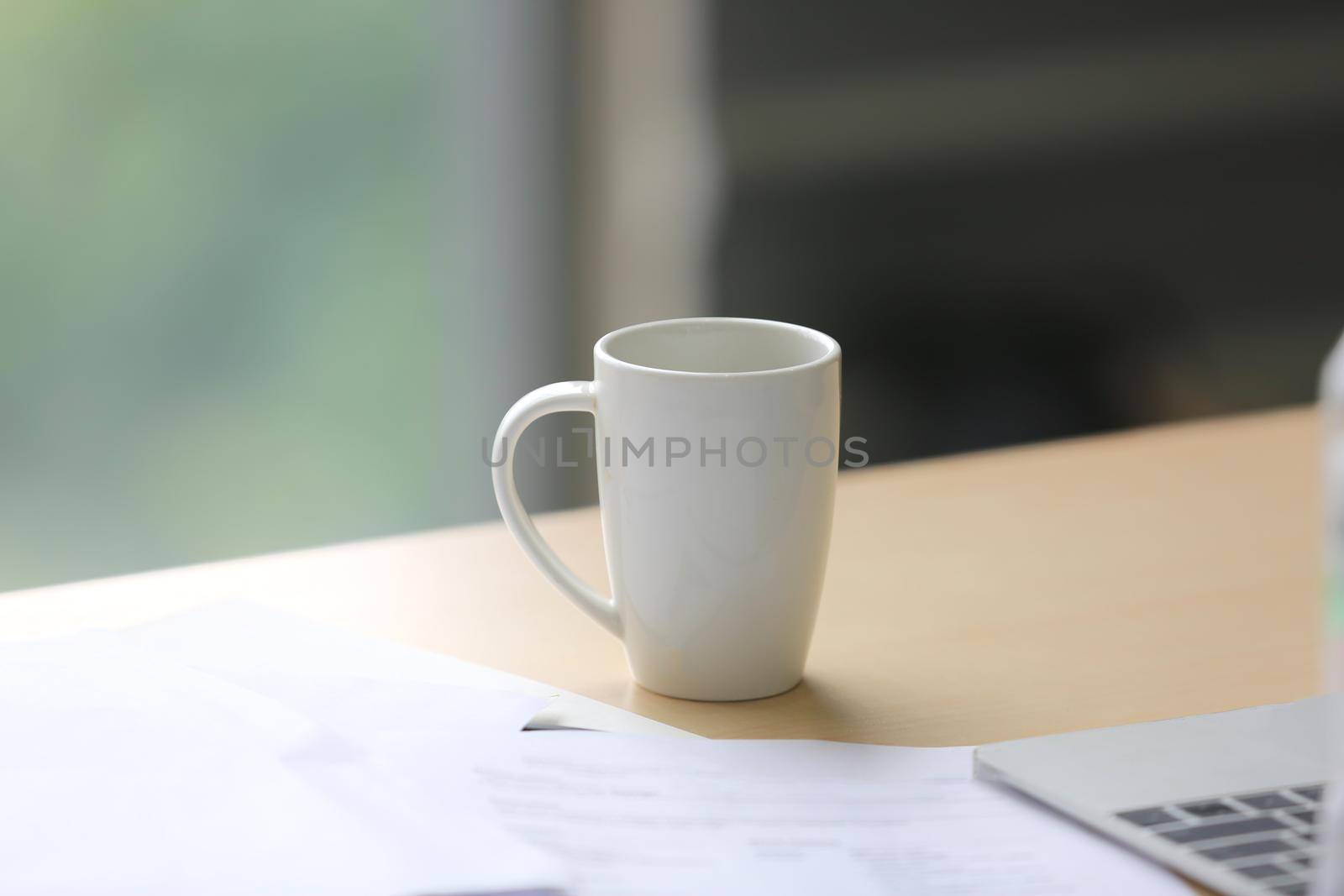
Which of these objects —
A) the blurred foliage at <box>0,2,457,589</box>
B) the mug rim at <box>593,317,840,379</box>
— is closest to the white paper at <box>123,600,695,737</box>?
the mug rim at <box>593,317,840,379</box>

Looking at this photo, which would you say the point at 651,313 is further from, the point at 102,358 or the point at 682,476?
the point at 682,476

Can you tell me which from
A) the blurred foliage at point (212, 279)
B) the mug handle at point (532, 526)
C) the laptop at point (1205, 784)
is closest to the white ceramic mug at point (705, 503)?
the mug handle at point (532, 526)

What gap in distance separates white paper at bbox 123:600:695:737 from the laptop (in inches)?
5.5

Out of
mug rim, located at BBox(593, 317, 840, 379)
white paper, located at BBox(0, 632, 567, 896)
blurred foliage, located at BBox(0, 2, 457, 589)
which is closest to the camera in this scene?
white paper, located at BBox(0, 632, 567, 896)

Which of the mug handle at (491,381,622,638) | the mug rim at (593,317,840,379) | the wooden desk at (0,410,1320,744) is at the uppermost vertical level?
the mug rim at (593,317,840,379)

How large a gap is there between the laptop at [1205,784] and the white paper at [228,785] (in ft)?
0.58

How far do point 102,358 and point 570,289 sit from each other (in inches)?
22.2

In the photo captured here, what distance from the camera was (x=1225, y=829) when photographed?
0.43m

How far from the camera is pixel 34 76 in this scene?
1.48 metres

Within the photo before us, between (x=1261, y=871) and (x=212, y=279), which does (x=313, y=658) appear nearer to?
(x=1261, y=871)

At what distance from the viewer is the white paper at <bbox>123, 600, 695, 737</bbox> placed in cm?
54

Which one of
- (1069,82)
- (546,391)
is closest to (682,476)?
(546,391)

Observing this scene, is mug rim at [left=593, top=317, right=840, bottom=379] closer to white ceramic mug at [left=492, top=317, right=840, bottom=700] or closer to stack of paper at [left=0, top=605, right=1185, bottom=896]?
white ceramic mug at [left=492, top=317, right=840, bottom=700]

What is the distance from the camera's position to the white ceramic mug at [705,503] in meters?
0.52
